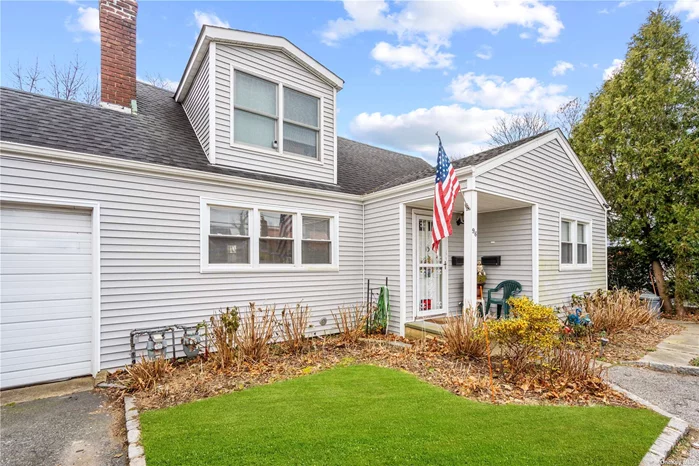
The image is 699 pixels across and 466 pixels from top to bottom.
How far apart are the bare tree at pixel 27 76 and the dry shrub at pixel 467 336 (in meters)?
18.1

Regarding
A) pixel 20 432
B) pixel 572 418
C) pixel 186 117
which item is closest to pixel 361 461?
pixel 572 418

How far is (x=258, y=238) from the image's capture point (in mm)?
6191

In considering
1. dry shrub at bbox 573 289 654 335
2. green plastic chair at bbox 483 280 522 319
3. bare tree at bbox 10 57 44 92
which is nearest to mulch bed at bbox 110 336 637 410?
green plastic chair at bbox 483 280 522 319

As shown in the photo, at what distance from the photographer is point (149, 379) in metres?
4.25

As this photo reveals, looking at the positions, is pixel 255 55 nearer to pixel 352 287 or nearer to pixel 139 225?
pixel 139 225

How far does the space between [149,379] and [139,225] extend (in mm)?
2241

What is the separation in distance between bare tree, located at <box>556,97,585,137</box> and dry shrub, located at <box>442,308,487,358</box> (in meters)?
17.9

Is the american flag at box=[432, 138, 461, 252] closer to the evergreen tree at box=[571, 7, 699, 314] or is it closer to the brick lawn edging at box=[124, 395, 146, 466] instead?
the brick lawn edging at box=[124, 395, 146, 466]

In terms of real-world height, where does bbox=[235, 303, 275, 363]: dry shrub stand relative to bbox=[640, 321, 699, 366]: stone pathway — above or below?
above

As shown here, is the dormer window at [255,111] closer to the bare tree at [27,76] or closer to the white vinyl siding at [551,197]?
the white vinyl siding at [551,197]

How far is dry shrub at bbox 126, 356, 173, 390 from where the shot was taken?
420 cm

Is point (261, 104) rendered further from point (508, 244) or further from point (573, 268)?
point (573, 268)

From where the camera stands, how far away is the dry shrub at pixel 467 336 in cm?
508

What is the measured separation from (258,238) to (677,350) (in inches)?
295
